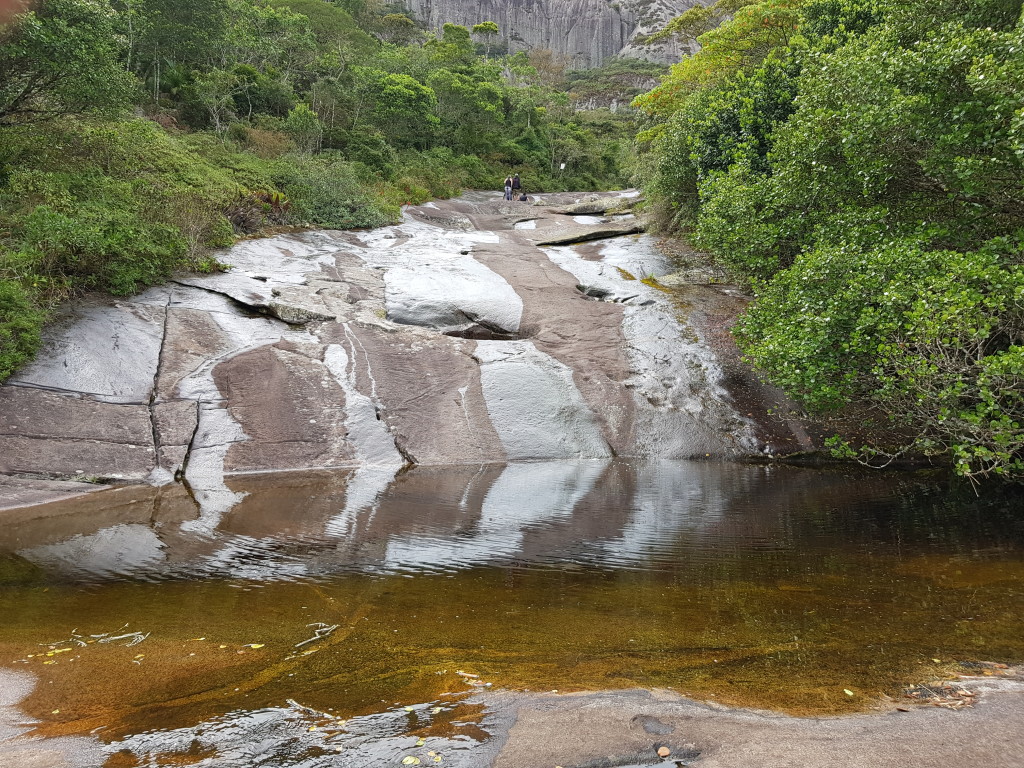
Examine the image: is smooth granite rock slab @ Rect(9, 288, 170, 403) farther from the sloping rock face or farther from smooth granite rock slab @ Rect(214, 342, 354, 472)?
smooth granite rock slab @ Rect(214, 342, 354, 472)

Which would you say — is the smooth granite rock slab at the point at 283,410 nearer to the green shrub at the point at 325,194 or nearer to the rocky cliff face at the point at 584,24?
the green shrub at the point at 325,194

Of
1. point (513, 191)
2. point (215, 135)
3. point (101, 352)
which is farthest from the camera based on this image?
point (513, 191)

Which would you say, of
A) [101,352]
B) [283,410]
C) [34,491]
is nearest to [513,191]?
[283,410]

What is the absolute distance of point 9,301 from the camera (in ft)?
34.8

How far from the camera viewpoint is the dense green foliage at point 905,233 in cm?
747

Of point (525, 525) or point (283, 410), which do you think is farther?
point (283, 410)

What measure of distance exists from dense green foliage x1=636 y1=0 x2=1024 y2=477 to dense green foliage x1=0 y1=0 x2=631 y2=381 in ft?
42.8

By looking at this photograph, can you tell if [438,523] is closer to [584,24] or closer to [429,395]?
[429,395]

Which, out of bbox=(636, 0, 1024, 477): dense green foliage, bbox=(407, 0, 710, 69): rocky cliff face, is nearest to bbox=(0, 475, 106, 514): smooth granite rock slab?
bbox=(636, 0, 1024, 477): dense green foliage

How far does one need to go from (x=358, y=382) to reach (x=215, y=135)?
18.6 m

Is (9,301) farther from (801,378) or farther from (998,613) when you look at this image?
(998,613)

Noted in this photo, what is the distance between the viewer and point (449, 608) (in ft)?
18.4

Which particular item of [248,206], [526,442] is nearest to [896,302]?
[526,442]

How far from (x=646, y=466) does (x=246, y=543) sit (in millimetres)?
7751
